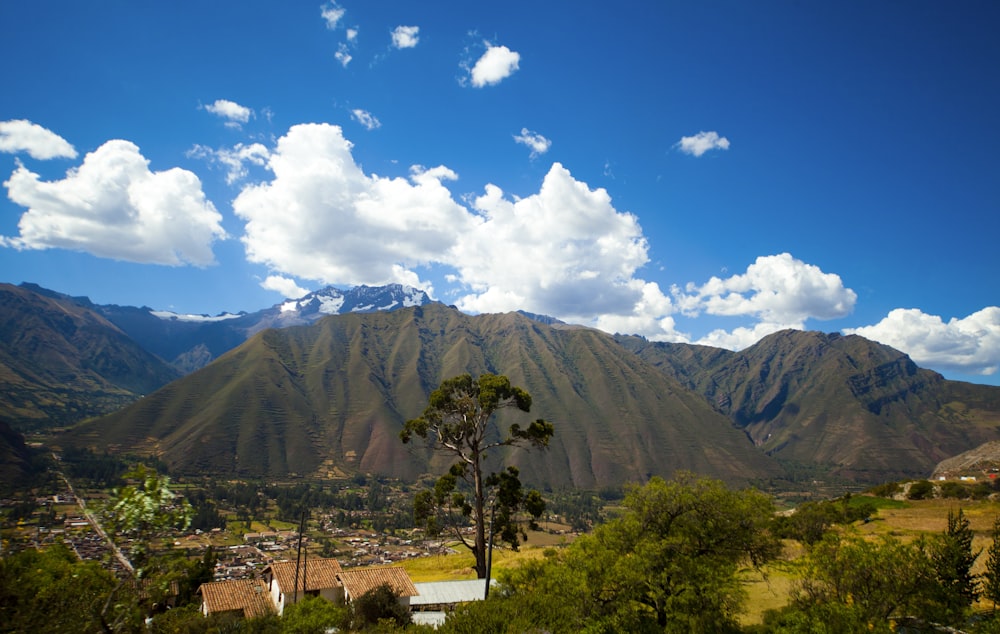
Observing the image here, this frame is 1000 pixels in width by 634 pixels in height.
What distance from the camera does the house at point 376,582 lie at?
38.7 meters

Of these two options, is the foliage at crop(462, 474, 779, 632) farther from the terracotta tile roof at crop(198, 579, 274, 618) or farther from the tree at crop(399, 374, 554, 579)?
the terracotta tile roof at crop(198, 579, 274, 618)

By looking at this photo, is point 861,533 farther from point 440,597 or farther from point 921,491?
point 440,597

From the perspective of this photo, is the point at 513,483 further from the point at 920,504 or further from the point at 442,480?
the point at 920,504

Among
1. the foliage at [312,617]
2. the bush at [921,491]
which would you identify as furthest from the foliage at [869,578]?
the bush at [921,491]

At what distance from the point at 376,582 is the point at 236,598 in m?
15.7

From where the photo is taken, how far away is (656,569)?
2595 cm

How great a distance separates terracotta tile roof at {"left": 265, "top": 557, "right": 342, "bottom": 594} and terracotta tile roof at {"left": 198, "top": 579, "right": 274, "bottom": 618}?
2.24 meters

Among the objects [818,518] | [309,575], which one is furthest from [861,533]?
[309,575]

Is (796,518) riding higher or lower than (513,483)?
lower

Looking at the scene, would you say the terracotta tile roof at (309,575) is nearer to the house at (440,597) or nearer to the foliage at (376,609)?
the foliage at (376,609)

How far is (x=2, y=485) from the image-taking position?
162500 mm

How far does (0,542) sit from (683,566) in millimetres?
27409

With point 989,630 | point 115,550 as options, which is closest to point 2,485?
point 115,550

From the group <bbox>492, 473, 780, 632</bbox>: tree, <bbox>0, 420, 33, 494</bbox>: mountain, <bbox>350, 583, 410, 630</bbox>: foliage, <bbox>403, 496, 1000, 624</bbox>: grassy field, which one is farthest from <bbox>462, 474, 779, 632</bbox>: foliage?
<bbox>0, 420, 33, 494</bbox>: mountain
